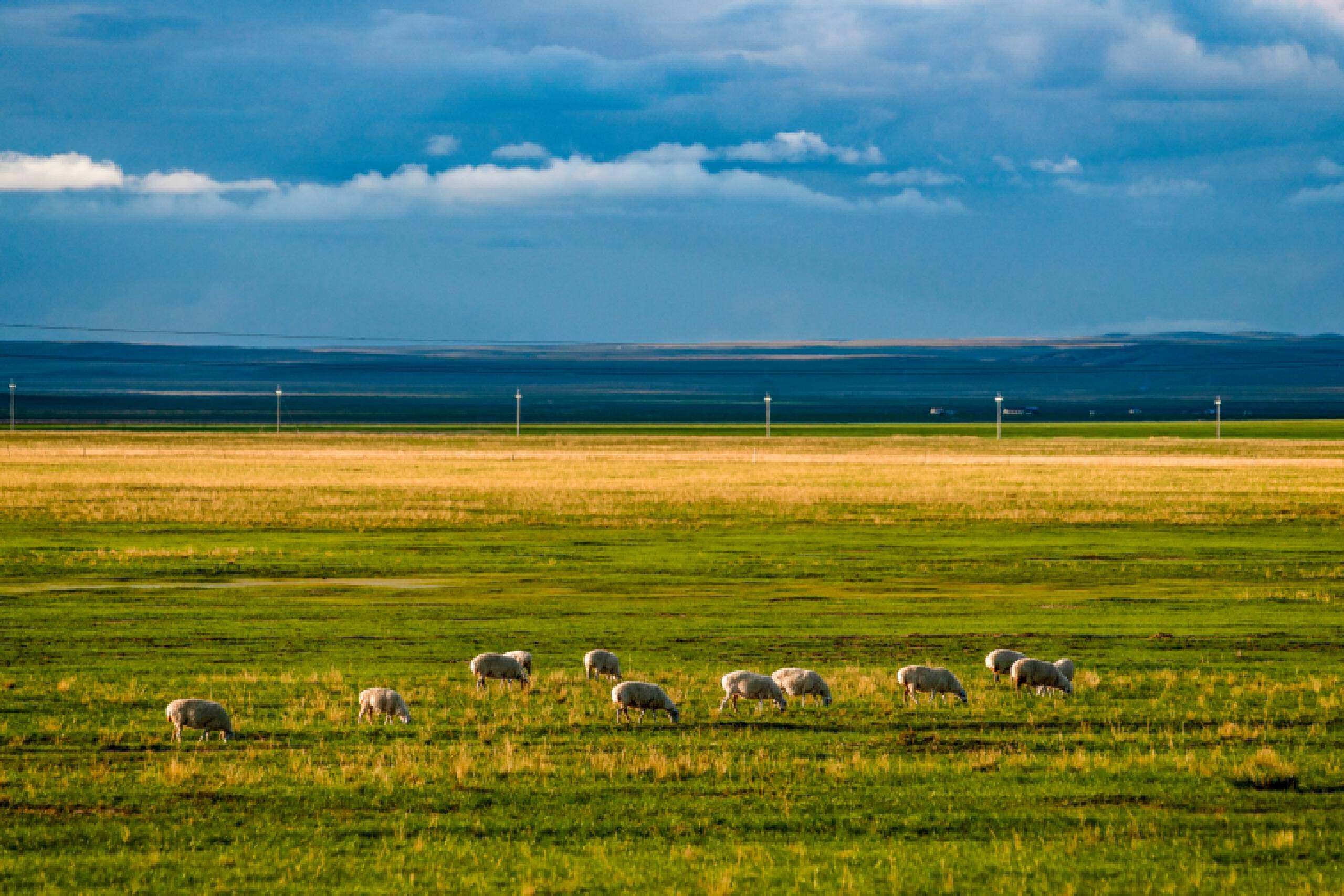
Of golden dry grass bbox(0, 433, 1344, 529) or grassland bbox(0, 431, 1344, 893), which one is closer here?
grassland bbox(0, 431, 1344, 893)

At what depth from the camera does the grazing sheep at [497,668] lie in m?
20.0

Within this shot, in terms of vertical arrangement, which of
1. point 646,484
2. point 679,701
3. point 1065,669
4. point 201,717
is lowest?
point 679,701

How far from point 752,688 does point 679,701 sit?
4.24 ft

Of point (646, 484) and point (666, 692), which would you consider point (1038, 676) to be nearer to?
point (666, 692)

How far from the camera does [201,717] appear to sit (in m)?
16.2

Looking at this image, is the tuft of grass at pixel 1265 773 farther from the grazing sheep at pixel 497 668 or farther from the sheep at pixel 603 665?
the grazing sheep at pixel 497 668

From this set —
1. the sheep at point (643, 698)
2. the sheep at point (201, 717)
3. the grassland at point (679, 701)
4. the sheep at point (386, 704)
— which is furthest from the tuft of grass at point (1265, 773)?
the sheep at point (201, 717)

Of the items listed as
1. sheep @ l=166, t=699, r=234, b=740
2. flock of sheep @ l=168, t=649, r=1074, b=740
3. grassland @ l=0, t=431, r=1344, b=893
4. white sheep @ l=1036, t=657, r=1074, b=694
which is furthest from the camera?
white sheep @ l=1036, t=657, r=1074, b=694

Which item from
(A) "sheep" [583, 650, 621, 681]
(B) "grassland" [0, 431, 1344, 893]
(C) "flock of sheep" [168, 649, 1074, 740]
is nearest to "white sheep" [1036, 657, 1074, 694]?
(C) "flock of sheep" [168, 649, 1074, 740]

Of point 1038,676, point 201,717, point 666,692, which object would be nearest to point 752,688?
point 666,692

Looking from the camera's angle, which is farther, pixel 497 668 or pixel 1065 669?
pixel 1065 669

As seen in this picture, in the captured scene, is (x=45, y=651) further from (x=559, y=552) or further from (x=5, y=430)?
(x=5, y=430)

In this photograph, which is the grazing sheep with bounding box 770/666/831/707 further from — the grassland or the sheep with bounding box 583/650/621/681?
A: the sheep with bounding box 583/650/621/681

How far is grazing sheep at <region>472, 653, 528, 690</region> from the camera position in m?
20.0
